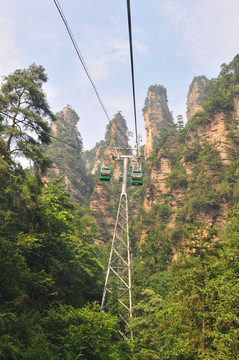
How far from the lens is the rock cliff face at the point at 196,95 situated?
9662 centimetres

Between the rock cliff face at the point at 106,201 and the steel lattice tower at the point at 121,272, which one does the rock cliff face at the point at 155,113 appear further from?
the steel lattice tower at the point at 121,272

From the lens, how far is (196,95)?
9869cm

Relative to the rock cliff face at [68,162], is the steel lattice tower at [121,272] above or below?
below

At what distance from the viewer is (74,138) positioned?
286 ft

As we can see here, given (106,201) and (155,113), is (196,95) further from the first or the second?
(106,201)

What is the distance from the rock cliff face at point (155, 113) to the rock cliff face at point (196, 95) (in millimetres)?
8495

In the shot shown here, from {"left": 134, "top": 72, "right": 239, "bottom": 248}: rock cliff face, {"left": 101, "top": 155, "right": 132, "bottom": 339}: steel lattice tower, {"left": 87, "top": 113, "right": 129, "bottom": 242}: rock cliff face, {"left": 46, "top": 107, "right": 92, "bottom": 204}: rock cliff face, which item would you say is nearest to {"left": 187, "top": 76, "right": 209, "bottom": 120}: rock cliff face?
{"left": 87, "top": 113, "right": 129, "bottom": 242}: rock cliff face

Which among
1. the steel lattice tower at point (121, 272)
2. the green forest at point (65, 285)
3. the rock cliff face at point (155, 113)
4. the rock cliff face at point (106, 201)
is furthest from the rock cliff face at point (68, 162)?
the steel lattice tower at point (121, 272)

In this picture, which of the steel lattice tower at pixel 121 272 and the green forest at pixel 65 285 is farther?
the steel lattice tower at pixel 121 272

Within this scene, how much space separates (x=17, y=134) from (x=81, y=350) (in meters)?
10.3

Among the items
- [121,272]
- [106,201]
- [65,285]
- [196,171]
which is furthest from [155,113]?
[65,285]

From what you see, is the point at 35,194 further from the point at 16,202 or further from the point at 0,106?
the point at 0,106

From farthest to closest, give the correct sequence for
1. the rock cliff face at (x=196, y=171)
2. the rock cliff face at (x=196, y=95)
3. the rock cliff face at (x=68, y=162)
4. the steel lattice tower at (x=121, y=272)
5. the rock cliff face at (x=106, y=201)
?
the rock cliff face at (x=196, y=95)
the rock cliff face at (x=68, y=162)
the rock cliff face at (x=106, y=201)
the rock cliff face at (x=196, y=171)
the steel lattice tower at (x=121, y=272)

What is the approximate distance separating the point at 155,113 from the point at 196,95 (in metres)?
17.6
